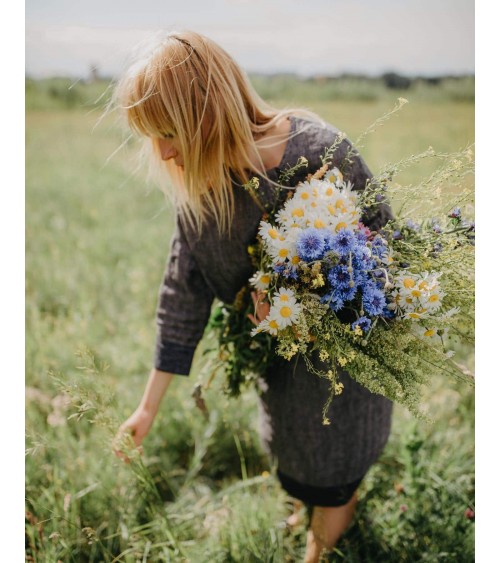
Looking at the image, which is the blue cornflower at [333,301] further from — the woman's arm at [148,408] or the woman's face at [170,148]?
the woman's arm at [148,408]

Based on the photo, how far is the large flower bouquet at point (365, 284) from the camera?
3.48ft

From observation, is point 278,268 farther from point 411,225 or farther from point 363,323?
point 411,225

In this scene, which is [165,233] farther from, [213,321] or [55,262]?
[213,321]

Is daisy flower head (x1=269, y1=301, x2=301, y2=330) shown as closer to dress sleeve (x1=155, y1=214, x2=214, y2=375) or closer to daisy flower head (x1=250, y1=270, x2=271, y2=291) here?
daisy flower head (x1=250, y1=270, x2=271, y2=291)

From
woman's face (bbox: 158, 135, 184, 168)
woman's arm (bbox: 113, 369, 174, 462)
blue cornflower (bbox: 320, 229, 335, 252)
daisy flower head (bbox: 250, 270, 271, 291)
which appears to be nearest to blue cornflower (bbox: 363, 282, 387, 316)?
blue cornflower (bbox: 320, 229, 335, 252)

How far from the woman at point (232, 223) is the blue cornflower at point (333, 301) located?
7.5 inches

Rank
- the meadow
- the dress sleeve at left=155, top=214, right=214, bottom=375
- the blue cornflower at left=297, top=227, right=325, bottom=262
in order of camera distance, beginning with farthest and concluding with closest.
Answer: the meadow < the dress sleeve at left=155, top=214, right=214, bottom=375 < the blue cornflower at left=297, top=227, right=325, bottom=262

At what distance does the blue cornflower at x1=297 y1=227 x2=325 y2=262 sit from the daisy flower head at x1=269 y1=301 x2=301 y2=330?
0.10 meters

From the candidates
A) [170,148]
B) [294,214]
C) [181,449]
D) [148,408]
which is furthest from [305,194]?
[181,449]

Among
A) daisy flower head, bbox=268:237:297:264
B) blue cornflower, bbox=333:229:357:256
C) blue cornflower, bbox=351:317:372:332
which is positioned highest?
blue cornflower, bbox=333:229:357:256

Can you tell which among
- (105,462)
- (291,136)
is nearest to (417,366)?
(291,136)

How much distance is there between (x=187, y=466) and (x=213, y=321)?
3.10ft

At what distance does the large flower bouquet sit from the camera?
3.48 feet
